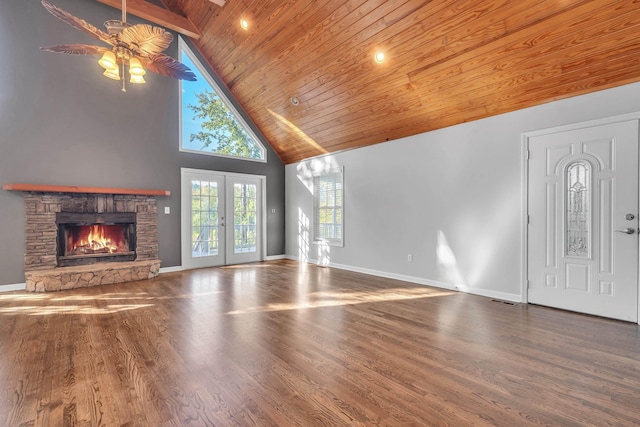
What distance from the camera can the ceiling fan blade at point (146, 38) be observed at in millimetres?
2711

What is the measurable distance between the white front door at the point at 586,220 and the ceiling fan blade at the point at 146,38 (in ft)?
14.2

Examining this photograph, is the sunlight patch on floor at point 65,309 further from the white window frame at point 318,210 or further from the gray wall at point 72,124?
the white window frame at point 318,210

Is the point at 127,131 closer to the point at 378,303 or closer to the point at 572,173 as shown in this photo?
the point at 378,303

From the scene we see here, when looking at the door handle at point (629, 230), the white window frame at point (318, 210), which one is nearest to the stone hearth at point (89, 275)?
the white window frame at point (318, 210)

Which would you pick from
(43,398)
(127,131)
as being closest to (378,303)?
(43,398)

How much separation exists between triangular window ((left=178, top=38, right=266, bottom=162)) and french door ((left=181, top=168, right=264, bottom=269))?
595 millimetres

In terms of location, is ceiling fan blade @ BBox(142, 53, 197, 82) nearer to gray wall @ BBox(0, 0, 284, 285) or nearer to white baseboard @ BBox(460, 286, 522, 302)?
gray wall @ BBox(0, 0, 284, 285)

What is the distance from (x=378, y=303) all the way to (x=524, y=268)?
1.93 metres

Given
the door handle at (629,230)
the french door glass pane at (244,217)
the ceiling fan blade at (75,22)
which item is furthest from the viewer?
the french door glass pane at (244,217)

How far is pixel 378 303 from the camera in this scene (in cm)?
397

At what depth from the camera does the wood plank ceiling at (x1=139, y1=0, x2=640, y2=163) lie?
2.98 metres

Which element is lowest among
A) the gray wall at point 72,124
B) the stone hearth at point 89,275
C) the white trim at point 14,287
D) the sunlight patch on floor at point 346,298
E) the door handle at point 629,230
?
the sunlight patch on floor at point 346,298

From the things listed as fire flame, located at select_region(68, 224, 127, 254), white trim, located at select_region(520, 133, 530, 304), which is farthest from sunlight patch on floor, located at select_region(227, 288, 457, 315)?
fire flame, located at select_region(68, 224, 127, 254)

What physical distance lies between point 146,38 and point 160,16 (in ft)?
12.3
